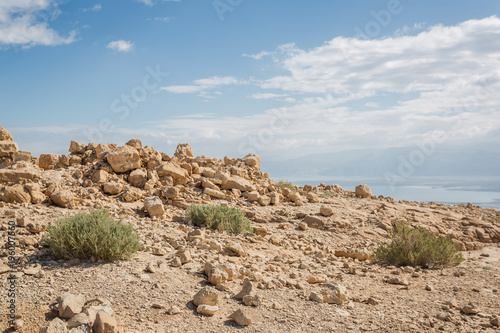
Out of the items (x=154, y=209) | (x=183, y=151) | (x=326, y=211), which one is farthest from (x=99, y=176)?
(x=326, y=211)

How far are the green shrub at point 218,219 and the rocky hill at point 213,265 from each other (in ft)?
1.01

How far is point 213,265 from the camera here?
6.05m

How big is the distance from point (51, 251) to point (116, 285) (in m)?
1.69

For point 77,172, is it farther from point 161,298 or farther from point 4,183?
point 161,298

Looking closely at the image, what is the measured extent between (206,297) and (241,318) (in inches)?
22.9

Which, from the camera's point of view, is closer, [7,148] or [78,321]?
[78,321]

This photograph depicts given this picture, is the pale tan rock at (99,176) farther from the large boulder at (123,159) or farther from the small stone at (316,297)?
the small stone at (316,297)

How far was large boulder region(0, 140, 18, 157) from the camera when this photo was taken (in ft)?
40.5

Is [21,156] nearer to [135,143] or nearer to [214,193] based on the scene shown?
[135,143]

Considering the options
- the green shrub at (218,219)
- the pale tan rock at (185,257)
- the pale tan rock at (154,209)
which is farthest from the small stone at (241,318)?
the pale tan rock at (154,209)

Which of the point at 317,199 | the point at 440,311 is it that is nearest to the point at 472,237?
the point at 317,199

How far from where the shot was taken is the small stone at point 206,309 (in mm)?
5000

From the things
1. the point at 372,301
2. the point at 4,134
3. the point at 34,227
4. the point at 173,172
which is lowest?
the point at 372,301

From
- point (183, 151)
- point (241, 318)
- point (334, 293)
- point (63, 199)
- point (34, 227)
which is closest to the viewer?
point (241, 318)
